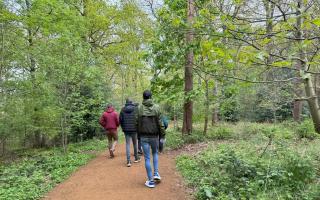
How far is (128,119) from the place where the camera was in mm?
9641

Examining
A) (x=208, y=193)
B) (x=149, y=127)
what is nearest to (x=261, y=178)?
(x=208, y=193)

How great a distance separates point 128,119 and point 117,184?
8.26 ft

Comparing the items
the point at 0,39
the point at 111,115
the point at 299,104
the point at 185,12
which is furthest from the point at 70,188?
the point at 299,104

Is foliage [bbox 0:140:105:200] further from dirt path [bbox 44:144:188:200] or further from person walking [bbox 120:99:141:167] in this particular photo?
person walking [bbox 120:99:141:167]

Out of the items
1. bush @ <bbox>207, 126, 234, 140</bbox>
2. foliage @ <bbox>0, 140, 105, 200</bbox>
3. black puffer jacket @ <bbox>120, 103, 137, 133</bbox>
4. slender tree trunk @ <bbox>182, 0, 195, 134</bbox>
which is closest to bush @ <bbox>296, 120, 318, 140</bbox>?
bush @ <bbox>207, 126, 234, 140</bbox>

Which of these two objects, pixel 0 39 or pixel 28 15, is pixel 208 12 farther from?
pixel 28 15

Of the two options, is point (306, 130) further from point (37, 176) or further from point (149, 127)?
point (37, 176)

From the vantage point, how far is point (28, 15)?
47.0ft

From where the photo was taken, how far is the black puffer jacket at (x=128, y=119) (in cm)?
952

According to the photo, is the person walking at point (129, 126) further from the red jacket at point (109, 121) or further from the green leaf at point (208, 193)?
the green leaf at point (208, 193)

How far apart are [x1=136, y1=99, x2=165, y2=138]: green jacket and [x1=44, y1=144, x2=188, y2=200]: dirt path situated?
1.30m

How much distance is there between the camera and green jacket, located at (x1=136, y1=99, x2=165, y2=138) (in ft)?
23.1

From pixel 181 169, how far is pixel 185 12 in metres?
7.49

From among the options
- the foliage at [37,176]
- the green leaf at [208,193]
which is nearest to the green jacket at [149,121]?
the green leaf at [208,193]
